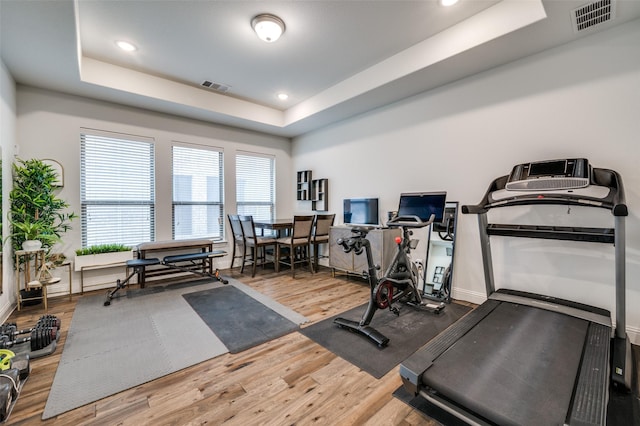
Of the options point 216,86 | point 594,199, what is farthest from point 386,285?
point 216,86

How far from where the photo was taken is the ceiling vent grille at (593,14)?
219cm

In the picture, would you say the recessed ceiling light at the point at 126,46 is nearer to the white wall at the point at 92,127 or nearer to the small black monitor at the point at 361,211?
the white wall at the point at 92,127

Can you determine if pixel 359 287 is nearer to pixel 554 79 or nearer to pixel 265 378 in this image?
pixel 265 378

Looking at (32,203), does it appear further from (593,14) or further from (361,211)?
(593,14)

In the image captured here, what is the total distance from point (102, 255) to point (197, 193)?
1700mm

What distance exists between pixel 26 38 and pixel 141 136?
1873mm

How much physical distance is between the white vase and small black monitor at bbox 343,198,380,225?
13.2ft

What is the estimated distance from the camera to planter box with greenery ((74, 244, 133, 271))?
11.9 ft

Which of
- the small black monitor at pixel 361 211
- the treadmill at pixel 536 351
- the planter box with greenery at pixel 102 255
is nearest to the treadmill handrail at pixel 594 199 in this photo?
the treadmill at pixel 536 351

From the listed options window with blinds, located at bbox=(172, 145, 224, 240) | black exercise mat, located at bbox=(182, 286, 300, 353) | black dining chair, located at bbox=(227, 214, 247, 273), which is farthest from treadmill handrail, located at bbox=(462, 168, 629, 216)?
window with blinds, located at bbox=(172, 145, 224, 240)

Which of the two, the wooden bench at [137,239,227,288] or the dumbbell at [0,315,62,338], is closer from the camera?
the dumbbell at [0,315,62,338]

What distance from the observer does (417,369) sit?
1.58m

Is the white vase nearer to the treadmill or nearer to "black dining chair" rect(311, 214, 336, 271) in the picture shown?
"black dining chair" rect(311, 214, 336, 271)

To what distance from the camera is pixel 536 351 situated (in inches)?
69.1
